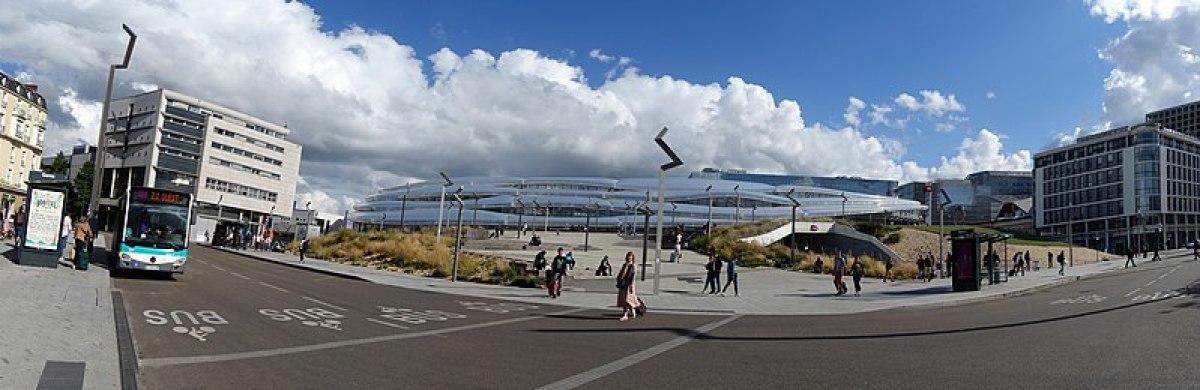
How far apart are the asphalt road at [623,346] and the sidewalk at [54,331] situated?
Result: 45 centimetres

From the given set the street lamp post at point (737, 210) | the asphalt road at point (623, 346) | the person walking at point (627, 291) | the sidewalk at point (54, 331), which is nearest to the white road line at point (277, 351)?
the asphalt road at point (623, 346)

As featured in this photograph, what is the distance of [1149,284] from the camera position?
2650 cm

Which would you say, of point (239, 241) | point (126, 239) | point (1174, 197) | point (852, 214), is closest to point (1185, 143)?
point (1174, 197)

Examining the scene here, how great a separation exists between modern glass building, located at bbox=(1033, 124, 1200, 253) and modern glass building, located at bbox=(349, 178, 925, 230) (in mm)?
25306

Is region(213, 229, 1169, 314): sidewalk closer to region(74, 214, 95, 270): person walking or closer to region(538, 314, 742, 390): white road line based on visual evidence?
region(538, 314, 742, 390): white road line

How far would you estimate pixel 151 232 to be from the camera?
814 inches

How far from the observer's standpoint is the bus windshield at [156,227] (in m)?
20.4

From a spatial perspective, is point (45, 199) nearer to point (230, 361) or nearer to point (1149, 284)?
point (230, 361)

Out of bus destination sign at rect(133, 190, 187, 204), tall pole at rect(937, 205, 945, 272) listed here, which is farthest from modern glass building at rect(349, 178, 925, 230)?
bus destination sign at rect(133, 190, 187, 204)

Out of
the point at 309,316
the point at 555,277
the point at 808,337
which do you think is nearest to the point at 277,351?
the point at 309,316

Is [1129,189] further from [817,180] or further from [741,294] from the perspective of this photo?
[741,294]

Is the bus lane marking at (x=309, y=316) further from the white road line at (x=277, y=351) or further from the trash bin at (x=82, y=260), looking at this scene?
the trash bin at (x=82, y=260)

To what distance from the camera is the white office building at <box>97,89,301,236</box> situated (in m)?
93.0

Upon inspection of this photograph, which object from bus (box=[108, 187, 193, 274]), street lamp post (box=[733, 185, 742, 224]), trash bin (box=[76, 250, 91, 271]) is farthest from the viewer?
street lamp post (box=[733, 185, 742, 224])
